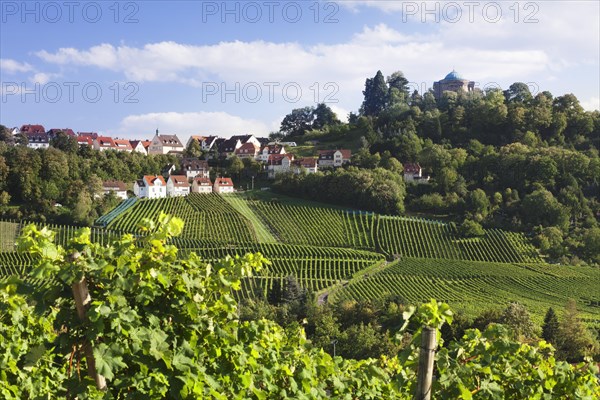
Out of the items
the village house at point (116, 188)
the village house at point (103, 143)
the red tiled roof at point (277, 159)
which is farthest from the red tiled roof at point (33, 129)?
the red tiled roof at point (277, 159)

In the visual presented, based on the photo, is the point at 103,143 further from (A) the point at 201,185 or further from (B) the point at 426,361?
(B) the point at 426,361

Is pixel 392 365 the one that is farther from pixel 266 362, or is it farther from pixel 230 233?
pixel 230 233

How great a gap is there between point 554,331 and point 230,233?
31.0 meters

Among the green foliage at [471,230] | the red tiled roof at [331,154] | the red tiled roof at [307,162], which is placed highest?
the red tiled roof at [331,154]

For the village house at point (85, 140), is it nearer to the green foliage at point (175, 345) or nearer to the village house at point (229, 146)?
the village house at point (229, 146)

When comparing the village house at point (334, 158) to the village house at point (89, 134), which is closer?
the village house at point (334, 158)

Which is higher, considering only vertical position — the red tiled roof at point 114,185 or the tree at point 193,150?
the tree at point 193,150

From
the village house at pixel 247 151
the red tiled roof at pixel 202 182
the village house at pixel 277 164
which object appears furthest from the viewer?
the village house at pixel 247 151

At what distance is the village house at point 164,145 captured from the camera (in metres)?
84.6

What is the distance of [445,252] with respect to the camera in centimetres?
4650

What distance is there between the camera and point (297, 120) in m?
106

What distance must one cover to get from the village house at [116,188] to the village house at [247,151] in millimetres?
23342

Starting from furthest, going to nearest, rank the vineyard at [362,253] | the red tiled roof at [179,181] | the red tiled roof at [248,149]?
the red tiled roof at [248,149], the red tiled roof at [179,181], the vineyard at [362,253]

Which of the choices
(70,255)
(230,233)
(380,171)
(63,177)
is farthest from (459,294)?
(63,177)
